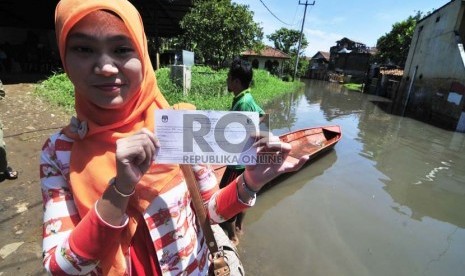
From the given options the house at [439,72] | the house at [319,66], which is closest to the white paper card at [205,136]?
the house at [439,72]

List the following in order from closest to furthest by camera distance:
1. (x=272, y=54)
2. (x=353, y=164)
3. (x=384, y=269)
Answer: (x=384, y=269) → (x=353, y=164) → (x=272, y=54)

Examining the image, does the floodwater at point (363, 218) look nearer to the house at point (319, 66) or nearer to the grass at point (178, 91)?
the grass at point (178, 91)

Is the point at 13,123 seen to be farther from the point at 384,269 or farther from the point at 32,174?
the point at 384,269

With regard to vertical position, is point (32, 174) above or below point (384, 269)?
Answer: above

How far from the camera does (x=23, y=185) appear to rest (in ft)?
16.3

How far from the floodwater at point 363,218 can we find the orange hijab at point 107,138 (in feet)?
12.0

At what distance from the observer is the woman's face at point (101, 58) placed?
3.40 feet

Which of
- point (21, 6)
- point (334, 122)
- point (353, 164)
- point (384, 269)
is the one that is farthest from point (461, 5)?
point (21, 6)

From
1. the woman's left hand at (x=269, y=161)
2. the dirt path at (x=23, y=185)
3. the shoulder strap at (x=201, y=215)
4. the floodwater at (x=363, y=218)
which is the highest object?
the woman's left hand at (x=269, y=161)

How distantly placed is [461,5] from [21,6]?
2359 centimetres

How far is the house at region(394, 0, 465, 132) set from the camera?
1645 centimetres

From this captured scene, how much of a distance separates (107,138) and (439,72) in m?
23.3

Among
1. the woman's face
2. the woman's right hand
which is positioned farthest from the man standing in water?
the woman's right hand

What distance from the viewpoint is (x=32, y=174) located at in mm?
5316
